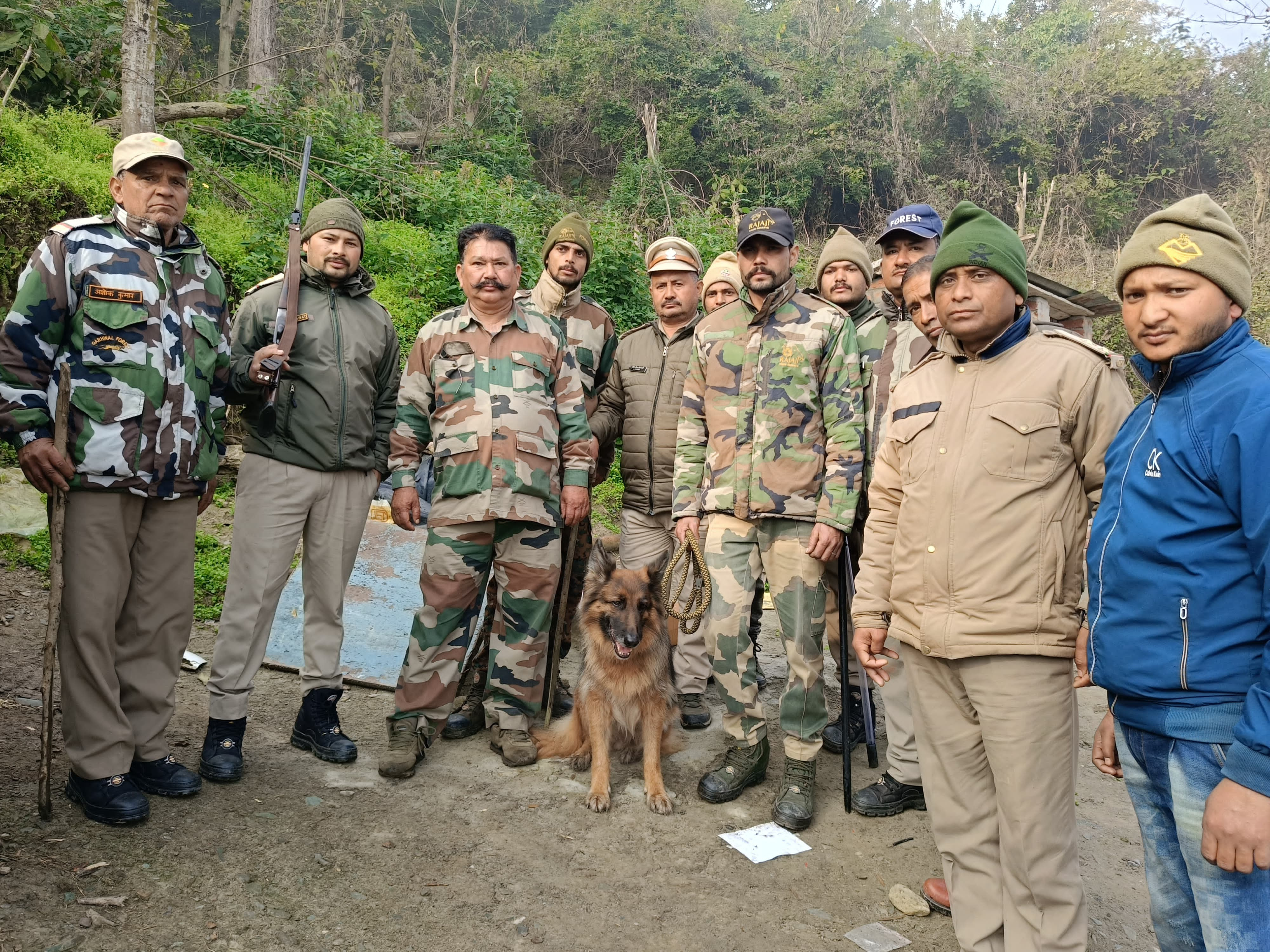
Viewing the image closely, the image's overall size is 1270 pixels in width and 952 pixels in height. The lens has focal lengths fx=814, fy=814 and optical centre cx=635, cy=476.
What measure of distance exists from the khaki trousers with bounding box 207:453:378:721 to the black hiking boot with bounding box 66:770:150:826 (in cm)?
60

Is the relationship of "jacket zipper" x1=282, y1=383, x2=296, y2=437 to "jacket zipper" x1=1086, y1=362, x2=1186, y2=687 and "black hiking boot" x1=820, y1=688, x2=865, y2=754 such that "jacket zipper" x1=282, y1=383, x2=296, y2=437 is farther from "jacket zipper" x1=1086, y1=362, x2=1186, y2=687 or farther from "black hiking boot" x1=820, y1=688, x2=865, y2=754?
"jacket zipper" x1=1086, y1=362, x2=1186, y2=687

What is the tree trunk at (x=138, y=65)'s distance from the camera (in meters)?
8.33

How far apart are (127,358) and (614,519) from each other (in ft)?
20.6

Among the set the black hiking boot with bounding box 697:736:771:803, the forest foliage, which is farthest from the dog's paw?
the forest foliage

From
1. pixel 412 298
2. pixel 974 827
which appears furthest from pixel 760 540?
pixel 412 298

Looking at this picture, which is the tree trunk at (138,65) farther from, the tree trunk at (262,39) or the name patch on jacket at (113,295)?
the tree trunk at (262,39)

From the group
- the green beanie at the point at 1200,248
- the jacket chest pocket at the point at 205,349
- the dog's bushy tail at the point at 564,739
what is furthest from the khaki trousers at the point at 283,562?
the green beanie at the point at 1200,248

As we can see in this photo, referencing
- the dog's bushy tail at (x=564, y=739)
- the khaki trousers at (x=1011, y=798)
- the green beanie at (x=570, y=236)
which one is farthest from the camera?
the green beanie at (x=570, y=236)

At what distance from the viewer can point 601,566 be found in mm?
4629

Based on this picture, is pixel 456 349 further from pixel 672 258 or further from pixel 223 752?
pixel 223 752

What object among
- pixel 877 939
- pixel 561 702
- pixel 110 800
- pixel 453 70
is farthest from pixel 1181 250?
pixel 453 70

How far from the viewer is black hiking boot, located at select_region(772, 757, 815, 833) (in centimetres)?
387

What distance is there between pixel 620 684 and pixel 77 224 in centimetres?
332

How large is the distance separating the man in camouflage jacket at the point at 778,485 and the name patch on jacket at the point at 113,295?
2.67 meters
